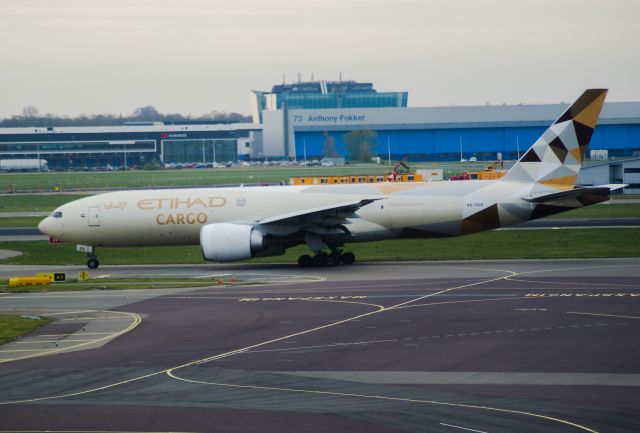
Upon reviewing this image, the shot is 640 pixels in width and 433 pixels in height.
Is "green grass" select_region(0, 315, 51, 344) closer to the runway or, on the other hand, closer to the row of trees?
the runway

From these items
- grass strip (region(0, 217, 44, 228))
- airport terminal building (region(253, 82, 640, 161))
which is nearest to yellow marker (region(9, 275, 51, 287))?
grass strip (region(0, 217, 44, 228))

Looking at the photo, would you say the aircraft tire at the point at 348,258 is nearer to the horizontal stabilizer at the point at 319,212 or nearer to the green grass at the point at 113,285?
the horizontal stabilizer at the point at 319,212

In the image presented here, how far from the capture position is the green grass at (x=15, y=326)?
29753mm

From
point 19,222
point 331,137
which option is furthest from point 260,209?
point 331,137

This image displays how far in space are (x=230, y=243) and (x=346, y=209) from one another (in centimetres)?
579

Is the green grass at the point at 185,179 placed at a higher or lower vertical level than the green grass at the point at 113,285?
higher

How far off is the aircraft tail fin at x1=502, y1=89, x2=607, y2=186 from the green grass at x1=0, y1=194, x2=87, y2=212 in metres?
53.8

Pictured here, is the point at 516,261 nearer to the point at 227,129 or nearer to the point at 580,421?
the point at 580,421

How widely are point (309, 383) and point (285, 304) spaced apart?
13.0 metres

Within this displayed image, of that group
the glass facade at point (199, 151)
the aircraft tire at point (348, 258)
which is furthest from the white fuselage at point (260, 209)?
the glass facade at point (199, 151)

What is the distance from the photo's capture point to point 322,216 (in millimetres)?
46250

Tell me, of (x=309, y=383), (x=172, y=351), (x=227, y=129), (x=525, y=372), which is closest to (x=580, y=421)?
(x=525, y=372)

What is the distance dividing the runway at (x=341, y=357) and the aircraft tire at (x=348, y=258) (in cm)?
746

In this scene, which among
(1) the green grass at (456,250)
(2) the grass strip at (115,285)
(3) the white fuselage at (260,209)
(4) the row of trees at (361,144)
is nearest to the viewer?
(2) the grass strip at (115,285)
